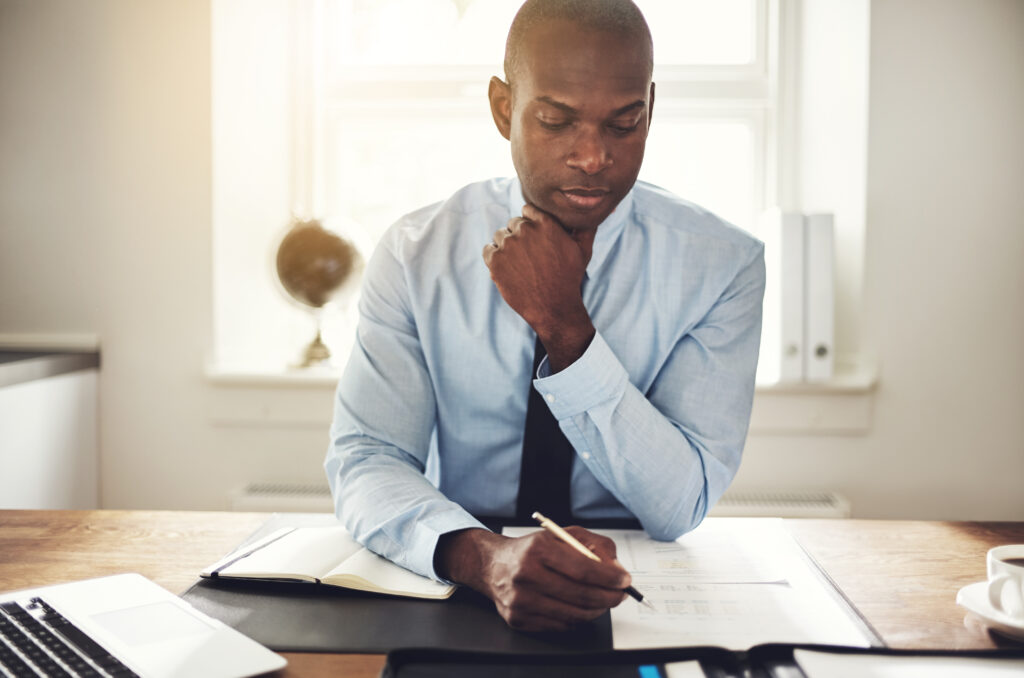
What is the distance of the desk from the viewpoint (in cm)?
79

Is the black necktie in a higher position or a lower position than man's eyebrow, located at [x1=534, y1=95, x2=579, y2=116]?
lower

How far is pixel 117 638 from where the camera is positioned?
0.73m

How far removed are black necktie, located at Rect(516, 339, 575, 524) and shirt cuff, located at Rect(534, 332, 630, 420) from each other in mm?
87

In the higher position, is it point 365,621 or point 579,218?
point 579,218

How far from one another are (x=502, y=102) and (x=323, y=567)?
2.34 feet

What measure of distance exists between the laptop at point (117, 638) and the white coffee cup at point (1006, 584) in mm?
659

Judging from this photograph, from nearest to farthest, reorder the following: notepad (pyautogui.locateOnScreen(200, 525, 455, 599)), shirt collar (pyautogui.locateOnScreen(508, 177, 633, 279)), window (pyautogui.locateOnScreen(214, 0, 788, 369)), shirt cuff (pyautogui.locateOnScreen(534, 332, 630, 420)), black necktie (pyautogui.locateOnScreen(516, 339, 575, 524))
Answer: notepad (pyautogui.locateOnScreen(200, 525, 455, 599)) → shirt cuff (pyautogui.locateOnScreen(534, 332, 630, 420)) → black necktie (pyautogui.locateOnScreen(516, 339, 575, 524)) → shirt collar (pyautogui.locateOnScreen(508, 177, 633, 279)) → window (pyautogui.locateOnScreen(214, 0, 788, 369))

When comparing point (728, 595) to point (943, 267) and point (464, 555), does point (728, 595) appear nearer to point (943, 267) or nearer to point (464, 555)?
point (464, 555)

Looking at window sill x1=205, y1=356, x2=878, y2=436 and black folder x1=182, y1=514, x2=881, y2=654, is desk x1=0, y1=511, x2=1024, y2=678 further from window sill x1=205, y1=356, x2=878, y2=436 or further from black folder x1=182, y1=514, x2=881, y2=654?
window sill x1=205, y1=356, x2=878, y2=436

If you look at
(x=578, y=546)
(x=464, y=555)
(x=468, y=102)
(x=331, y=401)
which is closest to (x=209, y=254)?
(x=331, y=401)

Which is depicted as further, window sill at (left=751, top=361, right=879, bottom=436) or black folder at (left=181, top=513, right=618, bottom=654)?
window sill at (left=751, top=361, right=879, bottom=436)

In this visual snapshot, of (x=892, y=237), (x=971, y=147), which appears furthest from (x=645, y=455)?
(x=971, y=147)

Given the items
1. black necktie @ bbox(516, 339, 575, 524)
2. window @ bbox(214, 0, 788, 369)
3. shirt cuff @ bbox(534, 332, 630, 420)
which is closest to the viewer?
shirt cuff @ bbox(534, 332, 630, 420)

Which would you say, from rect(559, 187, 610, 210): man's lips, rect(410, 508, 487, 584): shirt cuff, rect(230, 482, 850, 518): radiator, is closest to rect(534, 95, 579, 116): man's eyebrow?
rect(559, 187, 610, 210): man's lips
